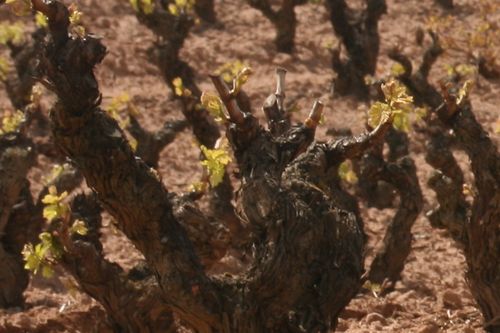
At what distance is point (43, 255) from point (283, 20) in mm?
11923

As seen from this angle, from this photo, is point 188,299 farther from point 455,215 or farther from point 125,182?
point 455,215

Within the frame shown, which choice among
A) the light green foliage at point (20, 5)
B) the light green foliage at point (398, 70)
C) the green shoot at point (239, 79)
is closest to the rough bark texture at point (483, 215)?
the green shoot at point (239, 79)

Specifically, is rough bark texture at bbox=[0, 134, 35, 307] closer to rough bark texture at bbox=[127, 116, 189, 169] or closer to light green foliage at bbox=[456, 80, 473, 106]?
rough bark texture at bbox=[127, 116, 189, 169]

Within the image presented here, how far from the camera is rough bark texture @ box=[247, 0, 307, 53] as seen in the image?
18.8 meters

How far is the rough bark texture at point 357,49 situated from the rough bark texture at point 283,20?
1.12 m

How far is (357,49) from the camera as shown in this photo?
57.3 ft

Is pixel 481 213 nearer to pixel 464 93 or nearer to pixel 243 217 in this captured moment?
pixel 464 93

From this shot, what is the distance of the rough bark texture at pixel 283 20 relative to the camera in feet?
61.6

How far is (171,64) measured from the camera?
51.1 ft

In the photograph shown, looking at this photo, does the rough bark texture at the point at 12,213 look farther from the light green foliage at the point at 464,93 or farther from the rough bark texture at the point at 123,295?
the light green foliage at the point at 464,93

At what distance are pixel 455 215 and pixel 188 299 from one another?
382 centimetres

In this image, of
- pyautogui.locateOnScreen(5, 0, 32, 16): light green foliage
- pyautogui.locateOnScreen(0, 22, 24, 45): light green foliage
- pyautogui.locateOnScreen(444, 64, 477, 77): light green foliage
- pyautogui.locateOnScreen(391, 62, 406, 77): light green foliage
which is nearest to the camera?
pyautogui.locateOnScreen(5, 0, 32, 16): light green foliage

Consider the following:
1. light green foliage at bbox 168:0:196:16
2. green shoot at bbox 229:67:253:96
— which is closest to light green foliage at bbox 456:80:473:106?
green shoot at bbox 229:67:253:96

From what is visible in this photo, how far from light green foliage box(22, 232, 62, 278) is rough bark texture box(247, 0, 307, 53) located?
11633 mm
